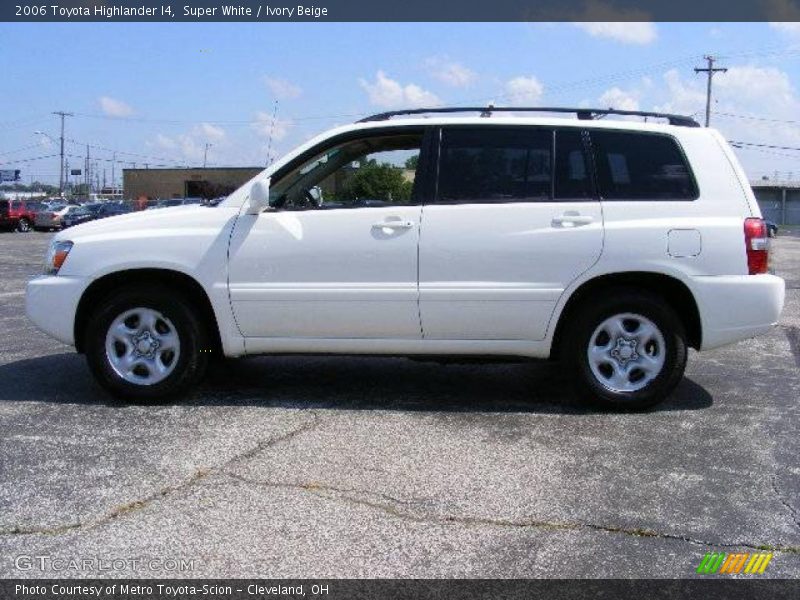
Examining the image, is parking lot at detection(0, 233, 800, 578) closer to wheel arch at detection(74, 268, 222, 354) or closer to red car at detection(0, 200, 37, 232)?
wheel arch at detection(74, 268, 222, 354)

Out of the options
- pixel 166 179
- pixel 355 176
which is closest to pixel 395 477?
pixel 355 176

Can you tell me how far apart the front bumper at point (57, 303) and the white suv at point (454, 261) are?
0.04 feet

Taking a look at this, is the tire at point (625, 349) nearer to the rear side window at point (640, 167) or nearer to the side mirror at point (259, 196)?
the rear side window at point (640, 167)

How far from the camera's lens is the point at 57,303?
5.69m

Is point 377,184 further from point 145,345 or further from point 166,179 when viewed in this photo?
point 166,179

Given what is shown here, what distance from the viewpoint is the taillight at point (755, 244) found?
17.9 feet

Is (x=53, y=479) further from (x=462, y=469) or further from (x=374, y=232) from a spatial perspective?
(x=374, y=232)

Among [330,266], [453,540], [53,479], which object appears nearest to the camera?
[453,540]

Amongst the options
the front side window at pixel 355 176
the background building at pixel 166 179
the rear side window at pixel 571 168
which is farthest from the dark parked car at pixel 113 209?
the rear side window at pixel 571 168

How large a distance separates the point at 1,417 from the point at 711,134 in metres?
4.92

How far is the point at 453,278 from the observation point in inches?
216

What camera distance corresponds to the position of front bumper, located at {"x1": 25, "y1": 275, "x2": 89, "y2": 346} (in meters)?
5.67

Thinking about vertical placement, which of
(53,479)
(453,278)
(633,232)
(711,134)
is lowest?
(53,479)

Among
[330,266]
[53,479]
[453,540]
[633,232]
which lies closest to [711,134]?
[633,232]
